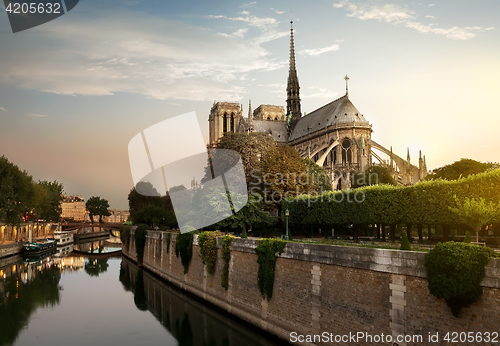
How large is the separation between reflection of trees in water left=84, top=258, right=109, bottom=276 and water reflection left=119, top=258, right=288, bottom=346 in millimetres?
9469

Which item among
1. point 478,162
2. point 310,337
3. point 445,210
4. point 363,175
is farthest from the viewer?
point 363,175

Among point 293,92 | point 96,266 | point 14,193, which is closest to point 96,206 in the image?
point 293,92

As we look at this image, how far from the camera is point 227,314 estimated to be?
789 inches

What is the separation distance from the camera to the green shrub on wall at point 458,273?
909cm

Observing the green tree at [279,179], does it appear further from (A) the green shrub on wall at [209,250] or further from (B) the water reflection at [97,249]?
(B) the water reflection at [97,249]

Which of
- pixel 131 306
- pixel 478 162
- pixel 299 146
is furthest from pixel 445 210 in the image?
pixel 299 146

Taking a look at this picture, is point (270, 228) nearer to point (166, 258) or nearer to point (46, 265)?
point (166, 258)

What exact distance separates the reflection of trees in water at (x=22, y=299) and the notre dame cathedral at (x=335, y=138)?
25.3 meters

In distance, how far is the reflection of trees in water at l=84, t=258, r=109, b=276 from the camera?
132 ft

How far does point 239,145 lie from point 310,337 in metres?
29.3

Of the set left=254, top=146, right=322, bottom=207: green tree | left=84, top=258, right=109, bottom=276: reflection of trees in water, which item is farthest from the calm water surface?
left=254, top=146, right=322, bottom=207: green tree

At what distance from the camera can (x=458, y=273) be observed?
9242 mm

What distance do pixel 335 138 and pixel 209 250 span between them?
179ft

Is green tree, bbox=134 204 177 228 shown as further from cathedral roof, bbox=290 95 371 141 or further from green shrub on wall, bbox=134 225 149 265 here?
cathedral roof, bbox=290 95 371 141
